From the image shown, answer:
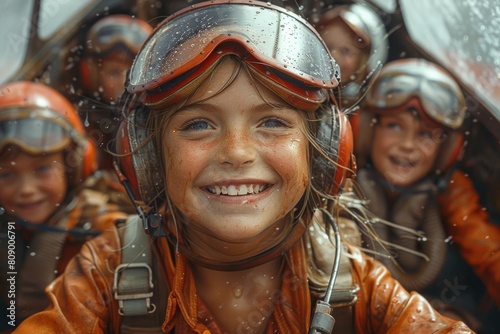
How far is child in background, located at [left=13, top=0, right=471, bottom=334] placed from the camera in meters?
1.47

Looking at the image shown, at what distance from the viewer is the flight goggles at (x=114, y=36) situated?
3.19 meters

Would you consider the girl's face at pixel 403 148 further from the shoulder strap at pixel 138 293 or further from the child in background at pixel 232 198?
the shoulder strap at pixel 138 293

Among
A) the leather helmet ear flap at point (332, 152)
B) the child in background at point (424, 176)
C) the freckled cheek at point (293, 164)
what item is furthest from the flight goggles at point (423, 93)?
the freckled cheek at point (293, 164)

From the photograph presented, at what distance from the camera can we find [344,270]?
1716 mm

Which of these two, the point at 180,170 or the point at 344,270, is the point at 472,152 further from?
the point at 180,170

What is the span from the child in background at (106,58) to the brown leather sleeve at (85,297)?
4.01ft

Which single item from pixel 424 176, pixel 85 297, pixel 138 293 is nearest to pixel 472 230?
pixel 424 176

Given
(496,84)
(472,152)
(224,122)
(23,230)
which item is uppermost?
(224,122)

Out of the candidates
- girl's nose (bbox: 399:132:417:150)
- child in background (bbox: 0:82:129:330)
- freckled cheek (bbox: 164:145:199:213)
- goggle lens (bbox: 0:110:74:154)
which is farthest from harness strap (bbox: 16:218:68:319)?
girl's nose (bbox: 399:132:417:150)

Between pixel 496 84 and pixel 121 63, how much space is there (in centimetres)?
173

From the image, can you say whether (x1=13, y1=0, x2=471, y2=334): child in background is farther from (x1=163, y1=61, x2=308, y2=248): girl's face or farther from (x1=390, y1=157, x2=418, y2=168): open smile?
(x1=390, y1=157, x2=418, y2=168): open smile

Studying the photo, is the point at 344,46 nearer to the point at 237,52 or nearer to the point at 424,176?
the point at 424,176

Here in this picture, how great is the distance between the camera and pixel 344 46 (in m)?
2.98

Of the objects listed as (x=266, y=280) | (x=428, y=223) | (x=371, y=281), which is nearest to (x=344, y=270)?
(x=371, y=281)
